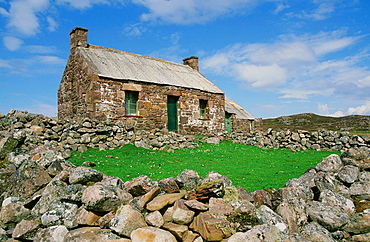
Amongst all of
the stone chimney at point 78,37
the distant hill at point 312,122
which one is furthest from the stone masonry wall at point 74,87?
the distant hill at point 312,122

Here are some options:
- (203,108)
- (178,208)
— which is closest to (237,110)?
(203,108)

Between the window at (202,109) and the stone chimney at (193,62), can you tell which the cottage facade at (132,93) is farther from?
the stone chimney at (193,62)

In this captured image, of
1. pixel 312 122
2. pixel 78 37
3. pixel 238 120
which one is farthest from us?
pixel 312 122

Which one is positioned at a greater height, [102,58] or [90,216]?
[102,58]

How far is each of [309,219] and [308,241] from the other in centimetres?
96

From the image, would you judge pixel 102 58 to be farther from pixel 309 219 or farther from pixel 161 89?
pixel 309 219

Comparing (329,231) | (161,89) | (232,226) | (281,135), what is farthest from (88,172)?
(281,135)

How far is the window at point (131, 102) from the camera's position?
53.6 ft

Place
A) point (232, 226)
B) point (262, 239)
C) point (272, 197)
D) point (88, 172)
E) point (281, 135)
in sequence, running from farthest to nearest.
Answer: point (281, 135), point (88, 172), point (272, 197), point (232, 226), point (262, 239)

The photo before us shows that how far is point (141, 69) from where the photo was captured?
18.3 metres

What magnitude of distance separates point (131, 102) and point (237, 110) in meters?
13.5

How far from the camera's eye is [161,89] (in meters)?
17.6

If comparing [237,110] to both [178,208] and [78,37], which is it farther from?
[178,208]

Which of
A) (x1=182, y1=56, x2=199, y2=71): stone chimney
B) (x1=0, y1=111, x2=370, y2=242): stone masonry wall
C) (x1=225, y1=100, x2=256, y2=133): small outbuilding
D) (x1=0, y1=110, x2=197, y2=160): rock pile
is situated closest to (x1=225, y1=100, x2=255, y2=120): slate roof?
(x1=225, y1=100, x2=256, y2=133): small outbuilding
